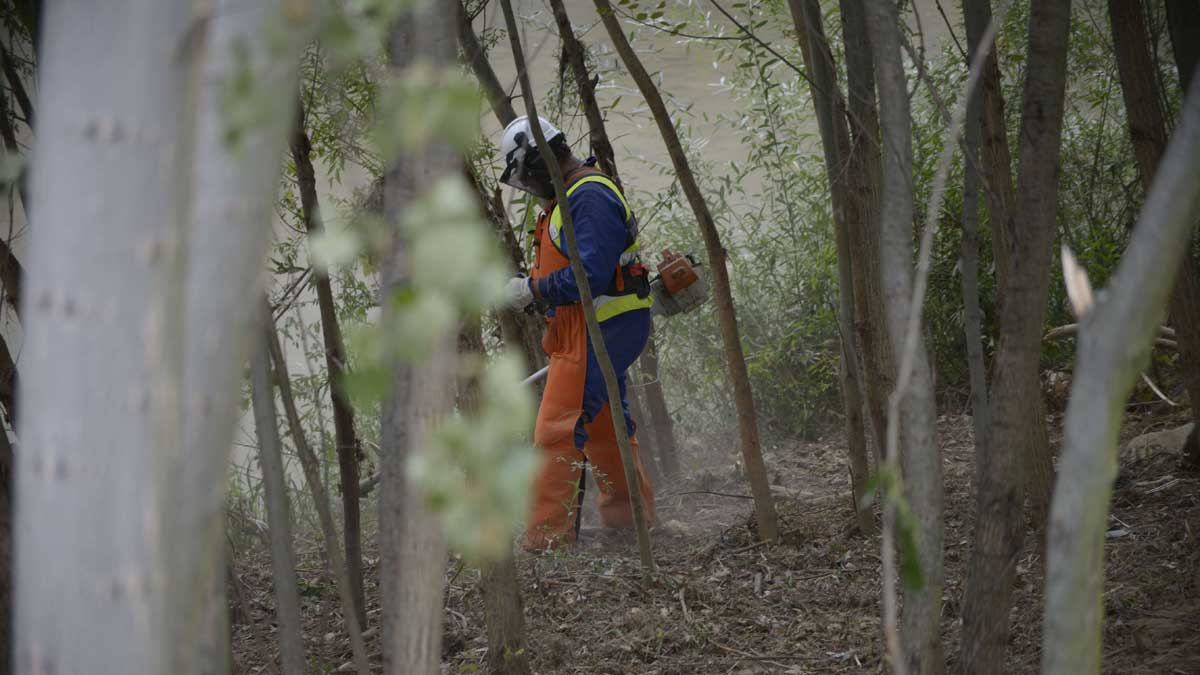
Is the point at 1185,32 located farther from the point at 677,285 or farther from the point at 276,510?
the point at 276,510

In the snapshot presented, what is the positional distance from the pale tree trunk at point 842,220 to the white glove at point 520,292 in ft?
4.04

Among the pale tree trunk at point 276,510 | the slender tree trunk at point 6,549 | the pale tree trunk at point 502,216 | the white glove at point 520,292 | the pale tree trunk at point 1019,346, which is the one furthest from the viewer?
the white glove at point 520,292

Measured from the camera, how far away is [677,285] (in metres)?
4.71

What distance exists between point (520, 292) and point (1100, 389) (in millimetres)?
3271

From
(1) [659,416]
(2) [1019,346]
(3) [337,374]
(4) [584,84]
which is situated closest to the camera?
(2) [1019,346]

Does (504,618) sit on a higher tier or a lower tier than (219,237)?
lower

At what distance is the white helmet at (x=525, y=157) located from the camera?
13.9ft

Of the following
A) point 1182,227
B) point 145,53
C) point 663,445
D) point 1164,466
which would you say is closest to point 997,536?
point 1182,227

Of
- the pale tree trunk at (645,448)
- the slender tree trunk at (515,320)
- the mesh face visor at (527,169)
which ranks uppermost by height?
the mesh face visor at (527,169)

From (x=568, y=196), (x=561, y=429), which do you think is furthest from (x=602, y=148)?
(x=561, y=429)

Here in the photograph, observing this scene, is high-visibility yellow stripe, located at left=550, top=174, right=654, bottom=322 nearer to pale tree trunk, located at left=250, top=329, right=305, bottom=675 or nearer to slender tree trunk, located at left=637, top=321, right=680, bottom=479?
Result: slender tree trunk, located at left=637, top=321, right=680, bottom=479

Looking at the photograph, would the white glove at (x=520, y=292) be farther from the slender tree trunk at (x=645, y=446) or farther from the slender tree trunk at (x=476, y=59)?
the slender tree trunk at (x=645, y=446)

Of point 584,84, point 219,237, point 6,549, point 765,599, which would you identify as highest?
point 584,84

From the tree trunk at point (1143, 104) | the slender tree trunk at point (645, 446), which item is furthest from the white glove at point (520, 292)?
the tree trunk at point (1143, 104)
